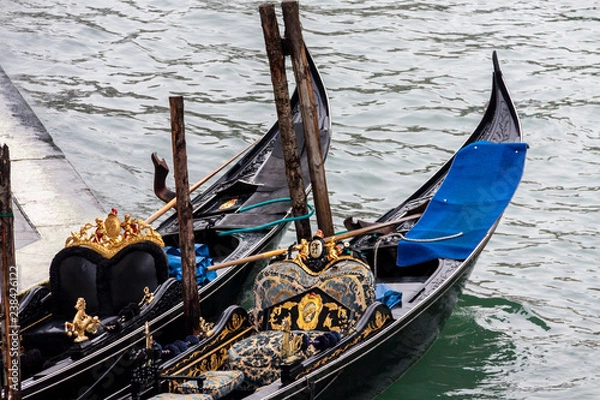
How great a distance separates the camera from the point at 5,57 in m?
11.6

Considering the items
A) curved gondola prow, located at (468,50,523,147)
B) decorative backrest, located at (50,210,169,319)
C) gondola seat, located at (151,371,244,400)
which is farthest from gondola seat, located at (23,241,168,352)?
curved gondola prow, located at (468,50,523,147)

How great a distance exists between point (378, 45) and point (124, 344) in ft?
24.2

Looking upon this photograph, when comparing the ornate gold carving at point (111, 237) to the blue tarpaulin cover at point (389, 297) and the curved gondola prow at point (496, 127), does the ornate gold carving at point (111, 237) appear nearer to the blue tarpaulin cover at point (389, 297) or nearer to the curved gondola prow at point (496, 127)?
the blue tarpaulin cover at point (389, 297)

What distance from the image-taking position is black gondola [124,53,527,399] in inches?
189

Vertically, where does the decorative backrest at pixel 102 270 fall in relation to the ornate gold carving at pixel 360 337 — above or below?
above

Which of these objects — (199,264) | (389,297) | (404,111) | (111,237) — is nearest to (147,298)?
(111,237)

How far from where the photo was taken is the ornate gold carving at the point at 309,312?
5.18m

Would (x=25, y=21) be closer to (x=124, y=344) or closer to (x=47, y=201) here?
(x=47, y=201)

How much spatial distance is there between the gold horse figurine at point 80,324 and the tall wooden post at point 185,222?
505mm

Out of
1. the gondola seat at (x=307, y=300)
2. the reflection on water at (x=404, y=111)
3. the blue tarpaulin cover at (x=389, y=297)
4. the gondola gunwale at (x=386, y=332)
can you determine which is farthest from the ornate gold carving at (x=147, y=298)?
the reflection on water at (x=404, y=111)

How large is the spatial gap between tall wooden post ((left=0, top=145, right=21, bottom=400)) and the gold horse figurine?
2.75 feet

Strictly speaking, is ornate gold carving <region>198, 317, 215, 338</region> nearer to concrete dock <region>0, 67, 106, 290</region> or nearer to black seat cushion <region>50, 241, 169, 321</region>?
black seat cushion <region>50, 241, 169, 321</region>

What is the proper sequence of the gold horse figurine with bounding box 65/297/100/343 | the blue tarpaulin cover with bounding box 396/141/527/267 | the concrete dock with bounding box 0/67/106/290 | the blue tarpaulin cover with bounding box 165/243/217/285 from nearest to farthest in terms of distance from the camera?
1. the gold horse figurine with bounding box 65/297/100/343
2. the blue tarpaulin cover with bounding box 165/243/217/285
3. the blue tarpaulin cover with bounding box 396/141/527/267
4. the concrete dock with bounding box 0/67/106/290

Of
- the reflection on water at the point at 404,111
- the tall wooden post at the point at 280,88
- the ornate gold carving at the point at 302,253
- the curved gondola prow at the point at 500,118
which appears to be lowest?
the reflection on water at the point at 404,111
